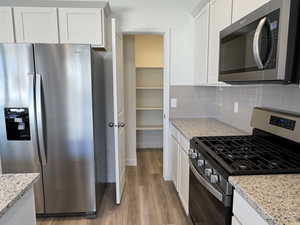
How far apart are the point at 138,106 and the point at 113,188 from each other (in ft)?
6.54

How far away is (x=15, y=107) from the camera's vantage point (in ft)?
6.73

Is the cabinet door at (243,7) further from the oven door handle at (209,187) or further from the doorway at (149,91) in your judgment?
the doorway at (149,91)

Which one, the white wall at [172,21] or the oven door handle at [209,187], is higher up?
the white wall at [172,21]

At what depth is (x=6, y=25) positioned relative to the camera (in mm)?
2275

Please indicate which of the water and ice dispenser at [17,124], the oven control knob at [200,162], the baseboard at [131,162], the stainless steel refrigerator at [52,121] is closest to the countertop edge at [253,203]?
the oven control knob at [200,162]

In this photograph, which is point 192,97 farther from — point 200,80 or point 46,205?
point 46,205

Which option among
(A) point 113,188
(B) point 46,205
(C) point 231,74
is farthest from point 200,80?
(B) point 46,205

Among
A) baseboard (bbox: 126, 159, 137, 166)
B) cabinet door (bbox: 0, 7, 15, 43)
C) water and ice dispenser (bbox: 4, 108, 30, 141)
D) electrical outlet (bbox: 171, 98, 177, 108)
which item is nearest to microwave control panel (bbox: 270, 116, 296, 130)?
electrical outlet (bbox: 171, 98, 177, 108)

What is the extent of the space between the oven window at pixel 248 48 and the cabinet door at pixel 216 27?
0.28 m

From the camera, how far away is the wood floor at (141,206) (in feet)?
7.20

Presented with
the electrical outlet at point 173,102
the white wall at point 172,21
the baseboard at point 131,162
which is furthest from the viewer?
the baseboard at point 131,162

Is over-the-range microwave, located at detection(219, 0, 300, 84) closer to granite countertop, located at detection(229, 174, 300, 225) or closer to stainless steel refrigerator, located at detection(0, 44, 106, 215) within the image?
granite countertop, located at detection(229, 174, 300, 225)

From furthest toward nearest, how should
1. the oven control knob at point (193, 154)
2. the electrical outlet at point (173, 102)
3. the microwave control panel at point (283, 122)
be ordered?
the electrical outlet at point (173, 102) < the oven control knob at point (193, 154) < the microwave control panel at point (283, 122)

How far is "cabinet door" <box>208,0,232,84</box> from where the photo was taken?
1.86 meters
